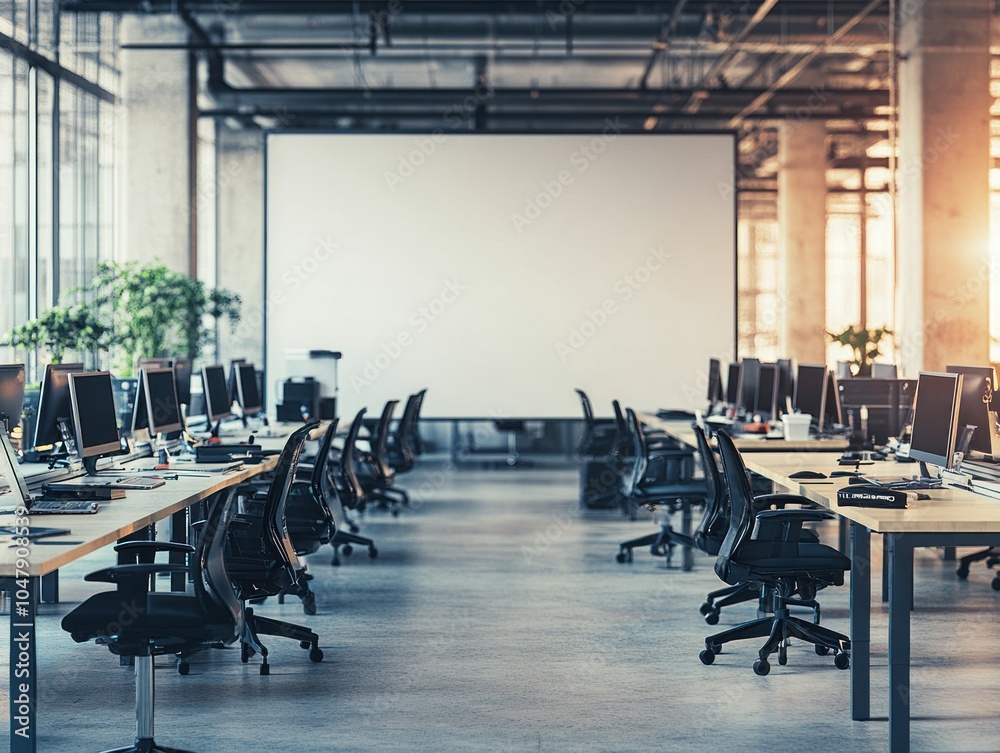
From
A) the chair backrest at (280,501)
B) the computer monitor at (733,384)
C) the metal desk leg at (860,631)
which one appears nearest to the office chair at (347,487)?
the chair backrest at (280,501)

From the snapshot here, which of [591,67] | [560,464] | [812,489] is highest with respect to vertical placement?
[591,67]

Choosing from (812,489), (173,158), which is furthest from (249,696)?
(173,158)

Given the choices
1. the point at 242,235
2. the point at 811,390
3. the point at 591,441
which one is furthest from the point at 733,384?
the point at 242,235

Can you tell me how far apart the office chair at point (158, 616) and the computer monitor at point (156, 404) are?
2.48 metres

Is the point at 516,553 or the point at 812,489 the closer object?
the point at 812,489

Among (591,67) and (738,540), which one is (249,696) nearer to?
(738,540)

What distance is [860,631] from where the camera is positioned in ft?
12.7

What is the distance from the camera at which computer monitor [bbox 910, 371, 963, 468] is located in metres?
4.41

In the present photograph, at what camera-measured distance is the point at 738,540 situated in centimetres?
440

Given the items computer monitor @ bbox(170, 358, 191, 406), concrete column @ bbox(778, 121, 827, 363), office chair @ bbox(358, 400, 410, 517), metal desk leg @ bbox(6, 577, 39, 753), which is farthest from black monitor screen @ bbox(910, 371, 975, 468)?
concrete column @ bbox(778, 121, 827, 363)

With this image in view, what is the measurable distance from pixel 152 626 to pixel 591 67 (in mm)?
11719

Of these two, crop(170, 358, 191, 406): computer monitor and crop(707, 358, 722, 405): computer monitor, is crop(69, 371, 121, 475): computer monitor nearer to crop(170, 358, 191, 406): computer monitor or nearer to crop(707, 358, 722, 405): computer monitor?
crop(170, 358, 191, 406): computer monitor

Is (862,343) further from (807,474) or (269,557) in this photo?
(269,557)

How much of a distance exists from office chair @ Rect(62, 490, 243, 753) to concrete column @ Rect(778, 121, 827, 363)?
13496 millimetres
